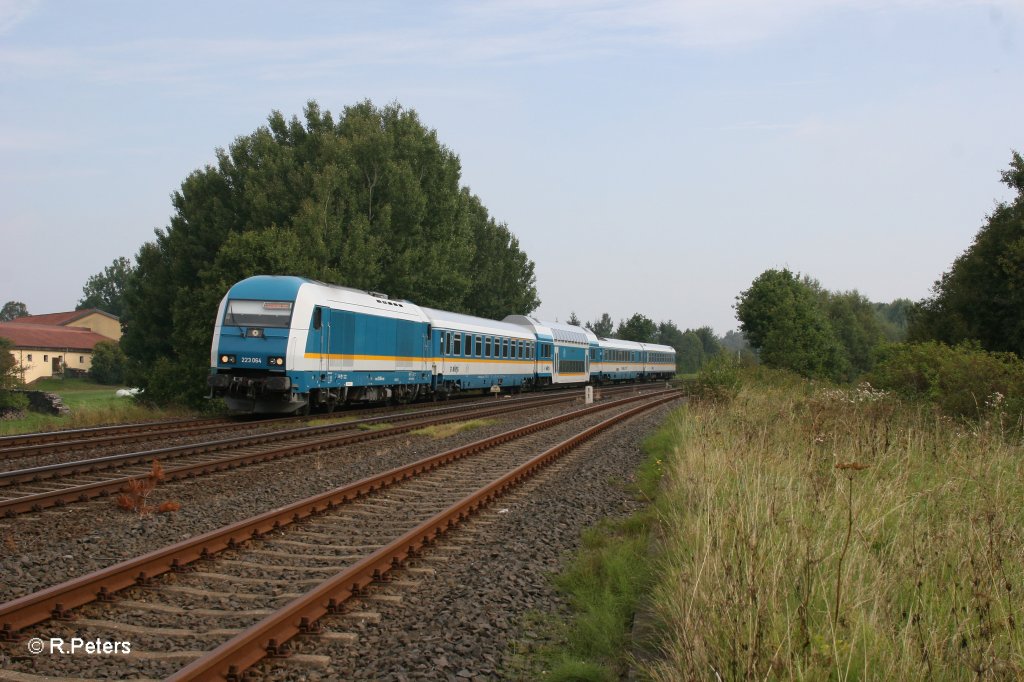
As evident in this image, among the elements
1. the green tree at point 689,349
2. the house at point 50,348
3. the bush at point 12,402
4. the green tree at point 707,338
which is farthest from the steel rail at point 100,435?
the green tree at point 707,338

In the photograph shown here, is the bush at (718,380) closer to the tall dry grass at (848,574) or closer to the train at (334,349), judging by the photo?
the train at (334,349)

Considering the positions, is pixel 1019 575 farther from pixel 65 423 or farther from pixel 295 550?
pixel 65 423

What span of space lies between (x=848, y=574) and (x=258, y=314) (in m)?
16.3

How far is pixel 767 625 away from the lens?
3689 mm

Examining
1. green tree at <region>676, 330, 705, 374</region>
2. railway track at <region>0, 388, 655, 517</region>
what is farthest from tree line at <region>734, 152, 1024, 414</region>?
green tree at <region>676, 330, 705, 374</region>

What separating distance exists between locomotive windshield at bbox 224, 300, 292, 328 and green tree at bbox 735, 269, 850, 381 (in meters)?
24.4

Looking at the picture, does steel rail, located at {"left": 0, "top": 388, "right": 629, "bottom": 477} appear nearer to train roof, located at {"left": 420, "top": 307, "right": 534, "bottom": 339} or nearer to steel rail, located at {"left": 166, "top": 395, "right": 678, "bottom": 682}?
steel rail, located at {"left": 166, "top": 395, "right": 678, "bottom": 682}

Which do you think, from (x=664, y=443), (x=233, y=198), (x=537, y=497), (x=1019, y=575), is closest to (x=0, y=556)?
(x=537, y=497)

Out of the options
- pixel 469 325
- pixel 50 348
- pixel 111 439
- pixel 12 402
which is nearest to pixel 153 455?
pixel 111 439

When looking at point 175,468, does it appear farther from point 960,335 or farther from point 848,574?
point 960,335

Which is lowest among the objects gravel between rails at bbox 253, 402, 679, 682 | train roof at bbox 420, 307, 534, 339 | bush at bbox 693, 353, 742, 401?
gravel between rails at bbox 253, 402, 679, 682

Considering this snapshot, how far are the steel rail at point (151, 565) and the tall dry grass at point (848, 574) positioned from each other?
3631mm

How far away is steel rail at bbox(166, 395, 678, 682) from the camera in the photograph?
164 inches

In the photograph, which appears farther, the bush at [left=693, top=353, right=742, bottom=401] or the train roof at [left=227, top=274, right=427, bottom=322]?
the bush at [left=693, top=353, right=742, bottom=401]
